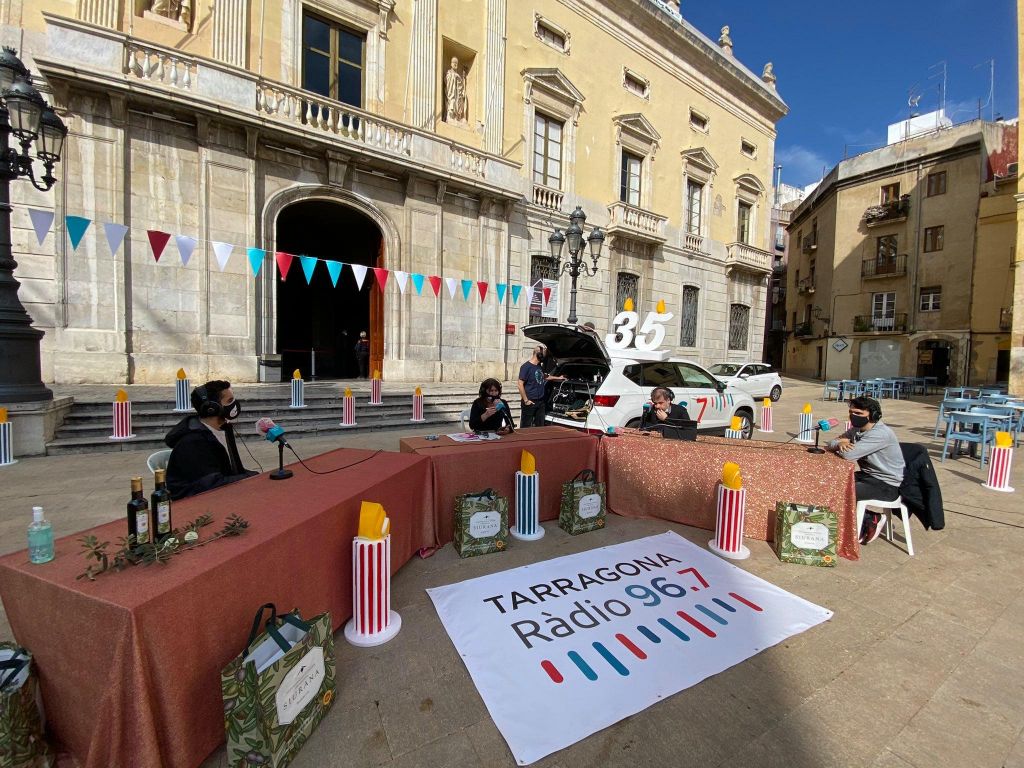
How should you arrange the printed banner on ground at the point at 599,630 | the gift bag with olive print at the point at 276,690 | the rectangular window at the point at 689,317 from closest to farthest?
the gift bag with olive print at the point at 276,690, the printed banner on ground at the point at 599,630, the rectangular window at the point at 689,317

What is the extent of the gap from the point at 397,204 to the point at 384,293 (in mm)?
2659

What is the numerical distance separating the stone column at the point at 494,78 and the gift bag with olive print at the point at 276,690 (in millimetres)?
14846

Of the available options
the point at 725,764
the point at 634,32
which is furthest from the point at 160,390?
the point at 634,32

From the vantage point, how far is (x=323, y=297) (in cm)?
1761

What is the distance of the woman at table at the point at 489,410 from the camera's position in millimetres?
5113

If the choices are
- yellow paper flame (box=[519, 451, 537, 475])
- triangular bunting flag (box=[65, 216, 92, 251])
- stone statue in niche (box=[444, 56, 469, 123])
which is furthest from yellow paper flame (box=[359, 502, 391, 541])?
stone statue in niche (box=[444, 56, 469, 123])

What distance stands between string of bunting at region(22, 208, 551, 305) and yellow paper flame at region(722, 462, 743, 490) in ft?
27.4

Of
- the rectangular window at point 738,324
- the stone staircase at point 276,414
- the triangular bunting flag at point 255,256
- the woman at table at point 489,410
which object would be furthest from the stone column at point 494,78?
the rectangular window at point 738,324

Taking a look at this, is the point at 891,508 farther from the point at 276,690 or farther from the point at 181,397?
the point at 181,397

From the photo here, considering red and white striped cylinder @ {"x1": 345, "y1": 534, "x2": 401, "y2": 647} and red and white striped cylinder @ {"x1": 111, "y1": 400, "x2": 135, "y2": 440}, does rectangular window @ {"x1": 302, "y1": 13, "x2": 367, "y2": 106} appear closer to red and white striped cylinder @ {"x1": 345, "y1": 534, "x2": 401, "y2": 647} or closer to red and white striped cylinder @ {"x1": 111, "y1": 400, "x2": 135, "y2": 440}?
red and white striped cylinder @ {"x1": 111, "y1": 400, "x2": 135, "y2": 440}

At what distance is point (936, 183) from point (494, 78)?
2641 centimetres

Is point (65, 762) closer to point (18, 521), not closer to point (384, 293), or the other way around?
point (18, 521)

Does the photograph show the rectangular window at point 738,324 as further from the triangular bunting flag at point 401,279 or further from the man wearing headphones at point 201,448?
the man wearing headphones at point 201,448

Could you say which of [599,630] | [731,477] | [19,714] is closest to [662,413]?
[731,477]
